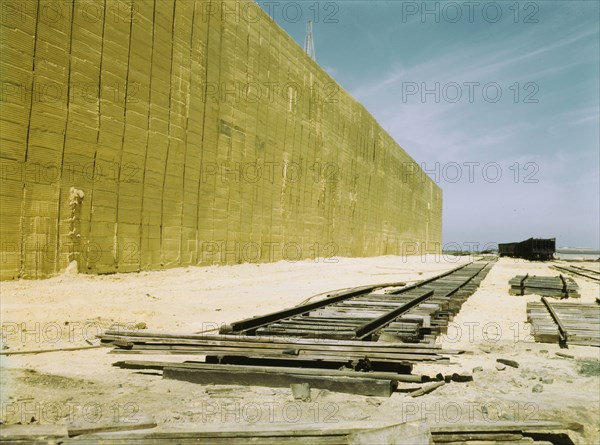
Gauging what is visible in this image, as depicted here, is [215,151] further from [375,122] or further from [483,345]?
[375,122]

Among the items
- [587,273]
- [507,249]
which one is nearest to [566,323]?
[587,273]

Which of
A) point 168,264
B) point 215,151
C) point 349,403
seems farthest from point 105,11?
point 349,403

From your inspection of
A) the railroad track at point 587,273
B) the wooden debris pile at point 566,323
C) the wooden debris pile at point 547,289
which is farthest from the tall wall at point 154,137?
the railroad track at point 587,273

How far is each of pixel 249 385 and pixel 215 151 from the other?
422 inches

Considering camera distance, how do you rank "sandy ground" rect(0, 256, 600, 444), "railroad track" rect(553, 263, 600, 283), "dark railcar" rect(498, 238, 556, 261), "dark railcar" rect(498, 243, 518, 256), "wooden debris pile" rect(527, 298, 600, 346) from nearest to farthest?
"sandy ground" rect(0, 256, 600, 444) < "wooden debris pile" rect(527, 298, 600, 346) < "railroad track" rect(553, 263, 600, 283) < "dark railcar" rect(498, 238, 556, 261) < "dark railcar" rect(498, 243, 518, 256)

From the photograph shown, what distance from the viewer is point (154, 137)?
11711mm

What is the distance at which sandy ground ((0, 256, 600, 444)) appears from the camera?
12.0 ft

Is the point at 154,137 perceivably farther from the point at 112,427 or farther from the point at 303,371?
the point at 112,427

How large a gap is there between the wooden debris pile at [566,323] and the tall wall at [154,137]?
8.66 meters

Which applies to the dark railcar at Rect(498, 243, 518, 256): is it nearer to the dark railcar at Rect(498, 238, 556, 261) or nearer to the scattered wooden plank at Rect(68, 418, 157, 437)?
the dark railcar at Rect(498, 238, 556, 261)

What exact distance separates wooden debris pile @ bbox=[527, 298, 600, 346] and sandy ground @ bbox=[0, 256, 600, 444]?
0.17m

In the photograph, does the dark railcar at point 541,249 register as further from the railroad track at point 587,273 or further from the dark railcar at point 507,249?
the railroad track at point 587,273

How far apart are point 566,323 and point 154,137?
386 inches

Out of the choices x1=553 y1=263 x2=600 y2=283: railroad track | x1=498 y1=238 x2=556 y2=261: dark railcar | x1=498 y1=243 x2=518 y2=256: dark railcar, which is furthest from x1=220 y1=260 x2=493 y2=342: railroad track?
x1=498 y1=243 x2=518 y2=256: dark railcar
